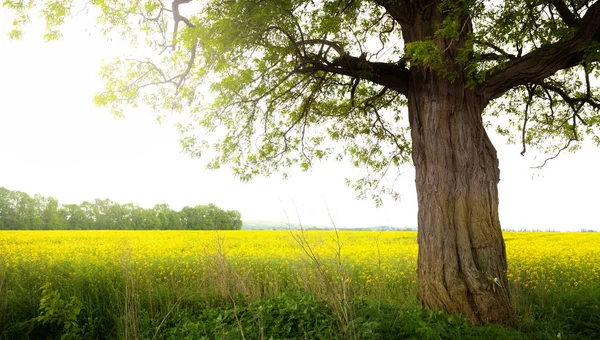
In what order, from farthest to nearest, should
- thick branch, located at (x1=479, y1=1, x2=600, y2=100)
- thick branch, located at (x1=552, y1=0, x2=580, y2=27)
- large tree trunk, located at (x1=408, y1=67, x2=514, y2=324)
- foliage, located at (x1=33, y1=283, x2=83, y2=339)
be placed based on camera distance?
thick branch, located at (x1=552, y1=0, x2=580, y2=27), thick branch, located at (x1=479, y1=1, x2=600, y2=100), large tree trunk, located at (x1=408, y1=67, x2=514, y2=324), foliage, located at (x1=33, y1=283, x2=83, y2=339)

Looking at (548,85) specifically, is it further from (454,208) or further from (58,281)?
(58,281)

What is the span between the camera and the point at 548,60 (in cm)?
665

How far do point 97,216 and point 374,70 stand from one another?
167ft

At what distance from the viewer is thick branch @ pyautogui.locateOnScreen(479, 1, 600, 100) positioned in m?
6.34

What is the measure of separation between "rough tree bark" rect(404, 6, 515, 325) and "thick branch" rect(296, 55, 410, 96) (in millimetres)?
512

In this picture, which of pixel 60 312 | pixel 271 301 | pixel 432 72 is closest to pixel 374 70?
pixel 432 72

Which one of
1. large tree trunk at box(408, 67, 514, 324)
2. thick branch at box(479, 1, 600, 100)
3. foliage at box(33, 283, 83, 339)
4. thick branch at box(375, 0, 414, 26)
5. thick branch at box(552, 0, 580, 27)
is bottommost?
foliage at box(33, 283, 83, 339)

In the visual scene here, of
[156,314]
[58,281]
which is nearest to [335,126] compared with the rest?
[156,314]

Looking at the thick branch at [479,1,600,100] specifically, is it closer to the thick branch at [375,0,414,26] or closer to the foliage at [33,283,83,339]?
the thick branch at [375,0,414,26]

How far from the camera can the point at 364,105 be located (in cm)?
1023

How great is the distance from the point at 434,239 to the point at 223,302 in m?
3.86

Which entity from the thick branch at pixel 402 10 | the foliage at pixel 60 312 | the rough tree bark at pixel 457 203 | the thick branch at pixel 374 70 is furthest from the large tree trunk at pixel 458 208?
the foliage at pixel 60 312

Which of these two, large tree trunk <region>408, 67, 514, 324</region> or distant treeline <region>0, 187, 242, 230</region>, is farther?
distant treeline <region>0, 187, 242, 230</region>

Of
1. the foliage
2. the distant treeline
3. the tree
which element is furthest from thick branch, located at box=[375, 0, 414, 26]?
the distant treeline
